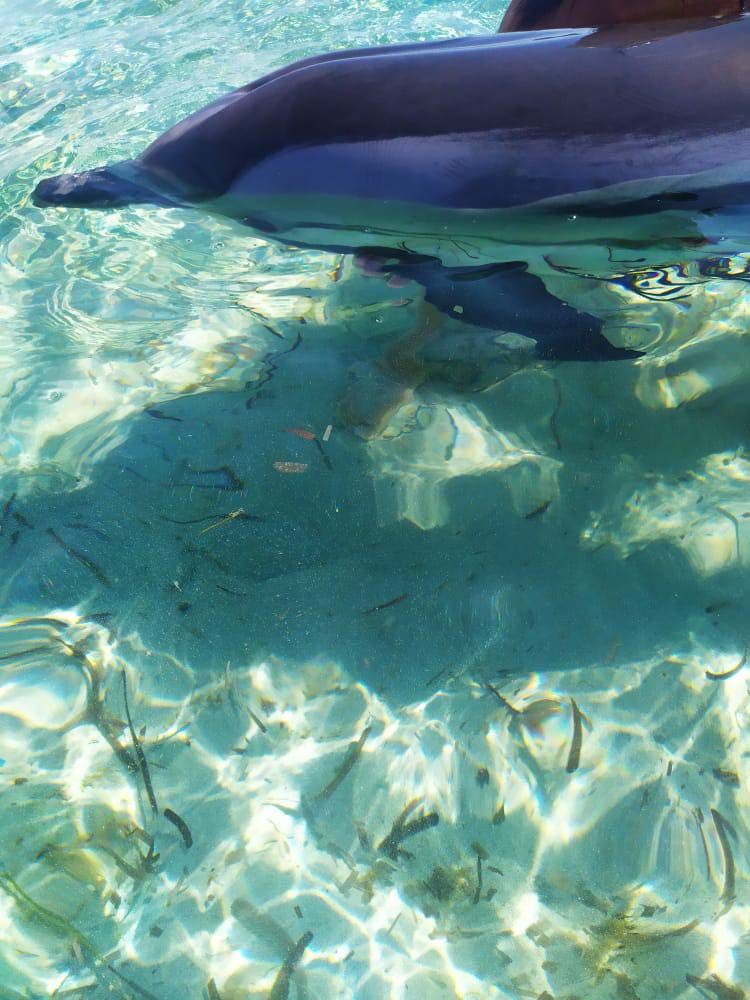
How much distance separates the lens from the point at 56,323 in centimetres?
348

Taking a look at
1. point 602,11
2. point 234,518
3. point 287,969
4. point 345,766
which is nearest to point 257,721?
point 345,766

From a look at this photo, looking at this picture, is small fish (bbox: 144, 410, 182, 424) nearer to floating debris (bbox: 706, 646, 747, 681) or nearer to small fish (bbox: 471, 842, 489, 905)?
small fish (bbox: 471, 842, 489, 905)

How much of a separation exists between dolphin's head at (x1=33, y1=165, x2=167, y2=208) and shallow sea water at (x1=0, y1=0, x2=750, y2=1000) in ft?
1.31

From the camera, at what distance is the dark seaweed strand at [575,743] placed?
198cm

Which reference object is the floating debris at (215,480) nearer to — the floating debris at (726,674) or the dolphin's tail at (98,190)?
the dolphin's tail at (98,190)

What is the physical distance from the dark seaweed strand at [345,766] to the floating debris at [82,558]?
3.05 ft

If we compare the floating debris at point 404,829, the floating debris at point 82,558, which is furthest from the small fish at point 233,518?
the floating debris at point 404,829

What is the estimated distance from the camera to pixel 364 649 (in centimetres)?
226

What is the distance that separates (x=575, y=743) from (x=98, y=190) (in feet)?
9.38

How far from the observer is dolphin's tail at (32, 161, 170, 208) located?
3.31 m

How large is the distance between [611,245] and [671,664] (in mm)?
1579

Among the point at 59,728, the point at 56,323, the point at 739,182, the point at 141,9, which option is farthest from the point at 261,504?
the point at 141,9

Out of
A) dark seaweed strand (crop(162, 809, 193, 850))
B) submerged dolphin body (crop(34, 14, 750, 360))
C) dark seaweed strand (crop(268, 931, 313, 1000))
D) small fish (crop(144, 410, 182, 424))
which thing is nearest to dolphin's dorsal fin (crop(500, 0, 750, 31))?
submerged dolphin body (crop(34, 14, 750, 360))

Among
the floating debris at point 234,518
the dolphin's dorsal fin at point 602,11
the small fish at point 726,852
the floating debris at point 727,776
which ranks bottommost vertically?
the small fish at point 726,852
